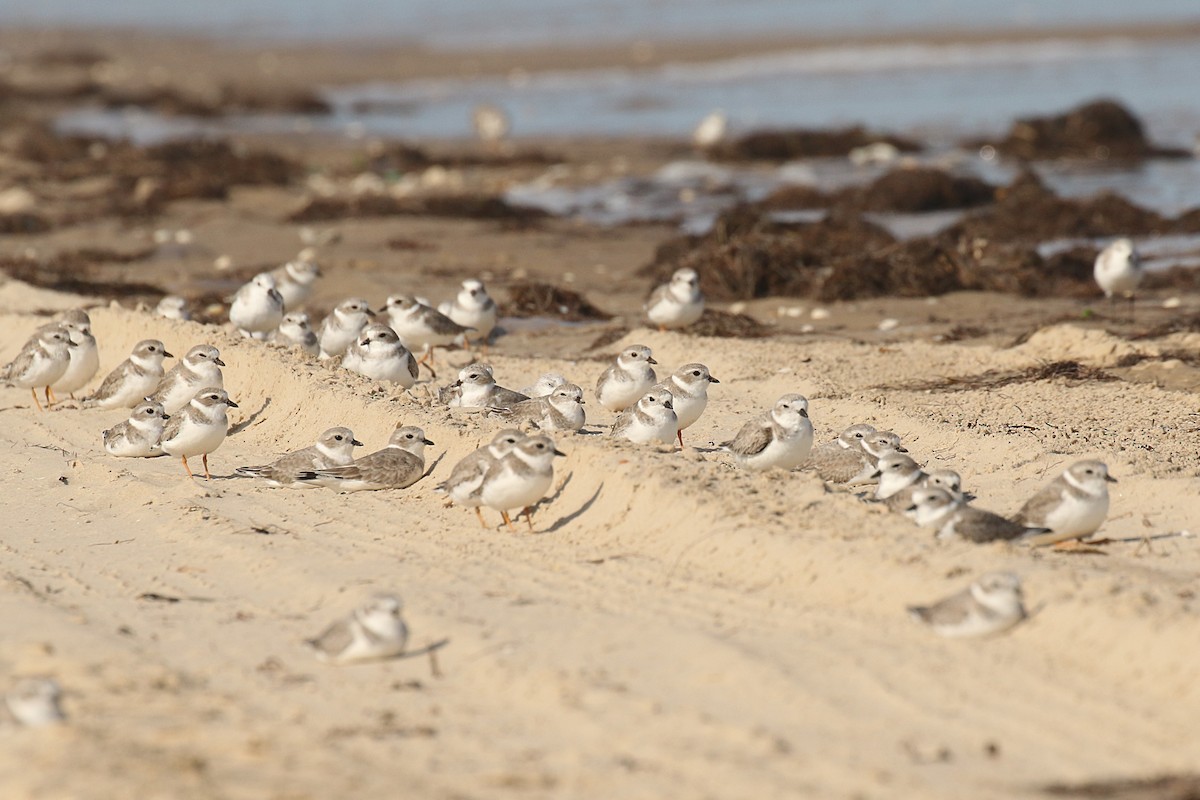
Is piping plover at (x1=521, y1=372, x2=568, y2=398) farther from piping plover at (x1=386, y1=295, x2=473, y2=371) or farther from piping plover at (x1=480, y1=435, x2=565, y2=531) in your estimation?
piping plover at (x1=480, y1=435, x2=565, y2=531)

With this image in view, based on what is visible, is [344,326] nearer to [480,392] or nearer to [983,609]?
[480,392]

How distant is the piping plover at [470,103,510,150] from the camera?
101ft

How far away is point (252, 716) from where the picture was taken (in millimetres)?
6137

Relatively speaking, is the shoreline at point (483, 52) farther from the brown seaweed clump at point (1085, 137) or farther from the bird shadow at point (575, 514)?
the bird shadow at point (575, 514)

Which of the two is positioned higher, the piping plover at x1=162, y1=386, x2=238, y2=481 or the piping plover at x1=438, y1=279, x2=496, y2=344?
the piping plover at x1=162, y1=386, x2=238, y2=481

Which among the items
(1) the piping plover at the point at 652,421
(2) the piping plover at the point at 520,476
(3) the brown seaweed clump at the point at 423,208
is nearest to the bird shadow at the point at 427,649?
(2) the piping plover at the point at 520,476

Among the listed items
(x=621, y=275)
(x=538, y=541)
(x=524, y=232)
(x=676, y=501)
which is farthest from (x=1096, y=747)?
(x=524, y=232)

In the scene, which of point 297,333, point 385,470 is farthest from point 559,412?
point 297,333

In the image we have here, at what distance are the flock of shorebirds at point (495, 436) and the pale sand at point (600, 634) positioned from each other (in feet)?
0.60

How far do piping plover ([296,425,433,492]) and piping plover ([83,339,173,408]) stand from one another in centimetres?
303

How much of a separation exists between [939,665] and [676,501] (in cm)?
213

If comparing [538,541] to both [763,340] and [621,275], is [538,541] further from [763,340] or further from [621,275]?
[621,275]

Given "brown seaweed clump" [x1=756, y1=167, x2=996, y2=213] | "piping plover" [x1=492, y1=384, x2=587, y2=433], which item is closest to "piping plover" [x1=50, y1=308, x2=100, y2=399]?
"piping plover" [x1=492, y1=384, x2=587, y2=433]

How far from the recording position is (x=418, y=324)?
1357cm
